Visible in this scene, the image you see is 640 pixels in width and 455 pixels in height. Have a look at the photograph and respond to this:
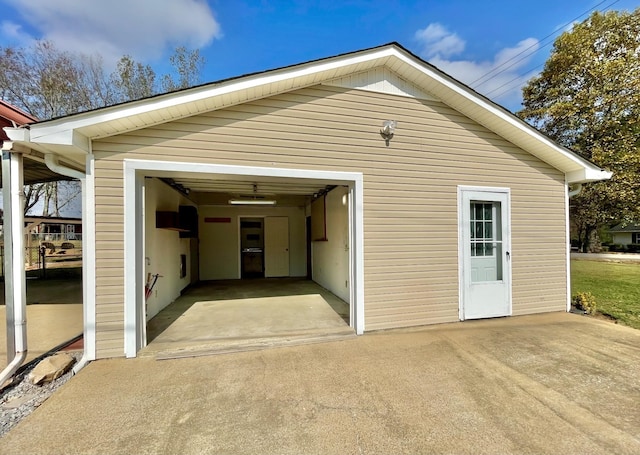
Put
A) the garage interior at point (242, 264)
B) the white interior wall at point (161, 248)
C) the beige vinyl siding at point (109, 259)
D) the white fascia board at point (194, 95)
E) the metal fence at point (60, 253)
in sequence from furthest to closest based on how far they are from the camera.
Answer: the metal fence at point (60, 253) → the white interior wall at point (161, 248) → the garage interior at point (242, 264) → the beige vinyl siding at point (109, 259) → the white fascia board at point (194, 95)

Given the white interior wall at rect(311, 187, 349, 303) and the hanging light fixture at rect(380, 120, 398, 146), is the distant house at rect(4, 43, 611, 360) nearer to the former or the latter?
the hanging light fixture at rect(380, 120, 398, 146)

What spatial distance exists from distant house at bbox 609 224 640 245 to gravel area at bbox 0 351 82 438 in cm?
3926

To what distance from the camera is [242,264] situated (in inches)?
354

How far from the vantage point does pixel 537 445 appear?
1852mm

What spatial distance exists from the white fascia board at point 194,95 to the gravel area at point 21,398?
2337mm

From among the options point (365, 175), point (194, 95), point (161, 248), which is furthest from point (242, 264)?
point (194, 95)

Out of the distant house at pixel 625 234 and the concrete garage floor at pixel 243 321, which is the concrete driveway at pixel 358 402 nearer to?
the concrete garage floor at pixel 243 321

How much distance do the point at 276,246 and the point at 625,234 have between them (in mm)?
37476

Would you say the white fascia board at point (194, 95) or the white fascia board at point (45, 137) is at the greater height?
the white fascia board at point (194, 95)

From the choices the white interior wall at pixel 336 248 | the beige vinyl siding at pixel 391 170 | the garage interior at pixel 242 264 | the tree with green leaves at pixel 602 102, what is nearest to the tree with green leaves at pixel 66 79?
the garage interior at pixel 242 264

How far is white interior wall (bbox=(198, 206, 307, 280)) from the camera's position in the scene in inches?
341

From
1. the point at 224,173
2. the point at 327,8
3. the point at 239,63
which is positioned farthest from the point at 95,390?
the point at 239,63

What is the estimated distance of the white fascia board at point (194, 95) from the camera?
2.79 meters

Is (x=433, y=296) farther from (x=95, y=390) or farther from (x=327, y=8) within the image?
(x=327, y=8)
